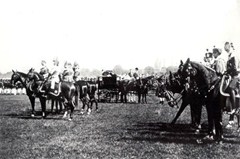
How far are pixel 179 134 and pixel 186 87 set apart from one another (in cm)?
179

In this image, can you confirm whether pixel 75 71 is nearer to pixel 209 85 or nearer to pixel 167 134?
pixel 167 134

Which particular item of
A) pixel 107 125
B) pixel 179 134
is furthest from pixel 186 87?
pixel 107 125

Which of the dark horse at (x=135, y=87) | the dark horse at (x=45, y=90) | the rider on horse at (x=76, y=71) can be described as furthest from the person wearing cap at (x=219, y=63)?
the dark horse at (x=135, y=87)

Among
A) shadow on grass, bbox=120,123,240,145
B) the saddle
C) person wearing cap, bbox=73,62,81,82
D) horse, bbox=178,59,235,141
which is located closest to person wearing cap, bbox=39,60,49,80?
person wearing cap, bbox=73,62,81,82

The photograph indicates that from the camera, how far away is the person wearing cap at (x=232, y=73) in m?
9.23

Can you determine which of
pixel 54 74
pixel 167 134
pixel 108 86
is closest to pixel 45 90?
pixel 54 74

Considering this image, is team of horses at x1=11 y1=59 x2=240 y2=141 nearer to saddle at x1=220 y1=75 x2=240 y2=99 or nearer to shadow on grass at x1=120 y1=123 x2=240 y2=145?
saddle at x1=220 y1=75 x2=240 y2=99

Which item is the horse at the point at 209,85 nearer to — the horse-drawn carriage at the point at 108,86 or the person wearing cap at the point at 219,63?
the person wearing cap at the point at 219,63

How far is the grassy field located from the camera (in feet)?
25.7

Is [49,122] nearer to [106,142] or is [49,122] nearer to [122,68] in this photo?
[106,142]

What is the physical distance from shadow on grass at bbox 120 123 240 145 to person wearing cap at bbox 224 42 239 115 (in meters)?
1.02

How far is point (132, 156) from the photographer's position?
7.60m

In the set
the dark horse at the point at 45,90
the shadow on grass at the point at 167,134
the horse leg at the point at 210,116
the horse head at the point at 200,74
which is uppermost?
the horse head at the point at 200,74

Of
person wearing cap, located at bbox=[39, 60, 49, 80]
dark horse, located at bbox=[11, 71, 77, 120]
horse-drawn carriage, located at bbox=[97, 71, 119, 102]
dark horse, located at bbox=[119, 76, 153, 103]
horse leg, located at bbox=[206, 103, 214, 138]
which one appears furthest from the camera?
horse-drawn carriage, located at bbox=[97, 71, 119, 102]
